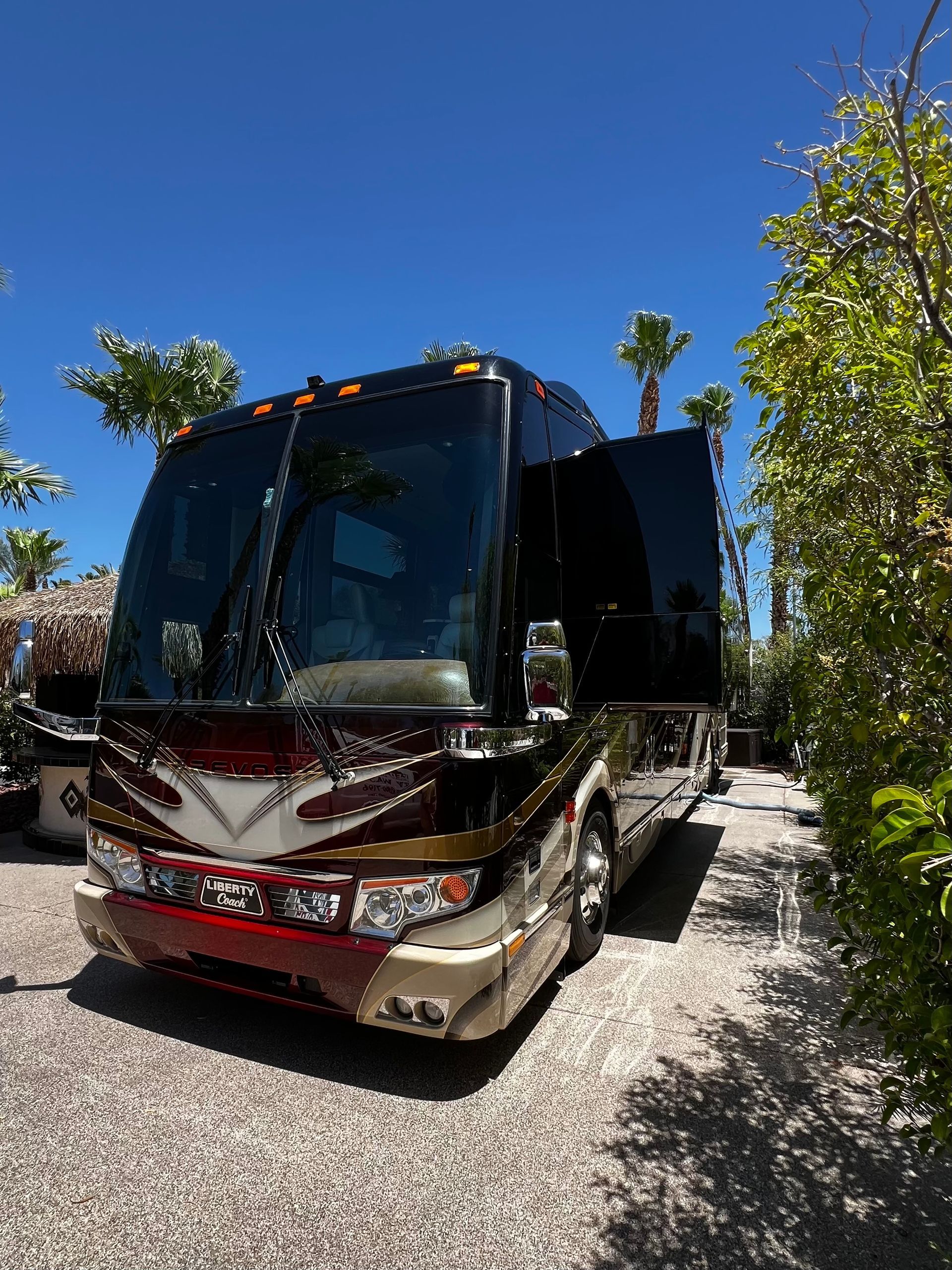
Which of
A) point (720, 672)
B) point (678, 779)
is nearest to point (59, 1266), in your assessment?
point (720, 672)

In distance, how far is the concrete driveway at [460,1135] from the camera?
2229 mm

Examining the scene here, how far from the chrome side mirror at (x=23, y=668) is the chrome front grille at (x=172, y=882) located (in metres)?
1.45

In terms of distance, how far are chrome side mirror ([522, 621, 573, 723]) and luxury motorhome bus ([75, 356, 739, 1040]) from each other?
0.03ft

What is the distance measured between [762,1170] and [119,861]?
299 centimetres

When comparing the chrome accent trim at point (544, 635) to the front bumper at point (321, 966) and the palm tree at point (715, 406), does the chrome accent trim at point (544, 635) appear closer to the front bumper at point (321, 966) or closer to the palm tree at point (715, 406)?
the front bumper at point (321, 966)

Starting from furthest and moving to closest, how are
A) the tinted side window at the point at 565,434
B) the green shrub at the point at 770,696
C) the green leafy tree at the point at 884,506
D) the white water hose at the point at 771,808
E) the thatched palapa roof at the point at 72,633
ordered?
the green shrub at the point at 770,696
the white water hose at the point at 771,808
the thatched palapa roof at the point at 72,633
the tinted side window at the point at 565,434
the green leafy tree at the point at 884,506

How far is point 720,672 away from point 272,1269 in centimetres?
316

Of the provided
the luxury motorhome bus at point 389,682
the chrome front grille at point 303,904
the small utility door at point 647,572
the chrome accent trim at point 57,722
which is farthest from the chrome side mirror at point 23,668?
the small utility door at point 647,572

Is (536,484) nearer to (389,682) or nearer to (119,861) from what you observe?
(389,682)

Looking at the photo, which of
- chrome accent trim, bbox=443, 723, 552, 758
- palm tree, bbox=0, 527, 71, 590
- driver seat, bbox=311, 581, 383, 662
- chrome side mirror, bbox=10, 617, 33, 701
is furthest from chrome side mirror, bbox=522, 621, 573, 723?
palm tree, bbox=0, 527, 71, 590

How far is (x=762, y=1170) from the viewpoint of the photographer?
256 centimetres

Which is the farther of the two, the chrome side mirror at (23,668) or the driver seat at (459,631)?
the chrome side mirror at (23,668)

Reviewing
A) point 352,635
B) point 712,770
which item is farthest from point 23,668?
point 712,770

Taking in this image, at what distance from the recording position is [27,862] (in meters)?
6.77
